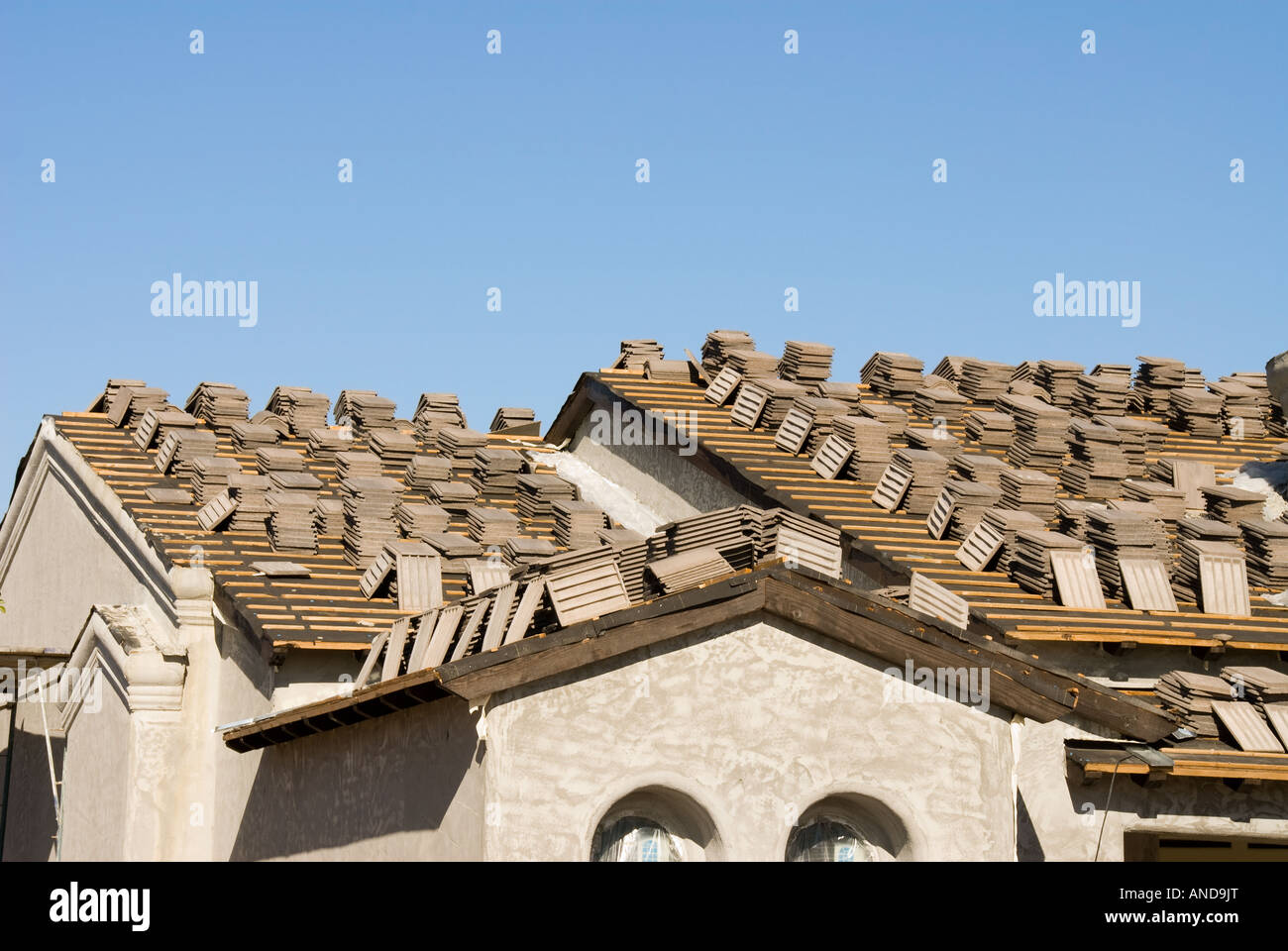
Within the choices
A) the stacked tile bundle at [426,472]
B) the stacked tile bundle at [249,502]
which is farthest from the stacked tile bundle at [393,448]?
the stacked tile bundle at [249,502]

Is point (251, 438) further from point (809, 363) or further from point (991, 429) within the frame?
point (991, 429)

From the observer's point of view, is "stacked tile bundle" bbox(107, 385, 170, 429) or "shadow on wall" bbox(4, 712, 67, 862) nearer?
"shadow on wall" bbox(4, 712, 67, 862)

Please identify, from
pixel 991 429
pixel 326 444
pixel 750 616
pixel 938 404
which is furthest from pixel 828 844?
pixel 326 444

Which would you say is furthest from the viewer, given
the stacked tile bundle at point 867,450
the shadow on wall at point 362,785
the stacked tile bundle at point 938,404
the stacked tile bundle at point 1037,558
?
the stacked tile bundle at point 938,404

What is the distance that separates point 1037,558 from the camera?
1886 centimetres

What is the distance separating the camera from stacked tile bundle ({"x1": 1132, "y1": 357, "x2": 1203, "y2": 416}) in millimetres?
27016

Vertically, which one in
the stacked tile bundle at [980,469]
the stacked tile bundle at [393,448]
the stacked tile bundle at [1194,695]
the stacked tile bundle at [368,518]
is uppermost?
the stacked tile bundle at [393,448]

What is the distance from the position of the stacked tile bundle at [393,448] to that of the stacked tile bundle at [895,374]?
7.18 metres

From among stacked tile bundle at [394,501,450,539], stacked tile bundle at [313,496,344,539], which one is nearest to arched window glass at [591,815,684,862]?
stacked tile bundle at [394,501,450,539]

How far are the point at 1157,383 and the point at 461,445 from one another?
11.2 meters

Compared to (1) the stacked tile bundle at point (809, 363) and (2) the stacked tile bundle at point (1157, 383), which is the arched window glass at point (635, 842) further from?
(2) the stacked tile bundle at point (1157, 383)

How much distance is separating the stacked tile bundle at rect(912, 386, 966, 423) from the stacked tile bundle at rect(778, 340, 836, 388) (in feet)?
4.60

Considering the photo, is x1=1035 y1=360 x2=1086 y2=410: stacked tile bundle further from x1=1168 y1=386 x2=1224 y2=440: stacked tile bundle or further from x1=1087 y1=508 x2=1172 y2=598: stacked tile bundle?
x1=1087 y1=508 x2=1172 y2=598: stacked tile bundle

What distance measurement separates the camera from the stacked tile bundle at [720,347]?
87.7 ft
